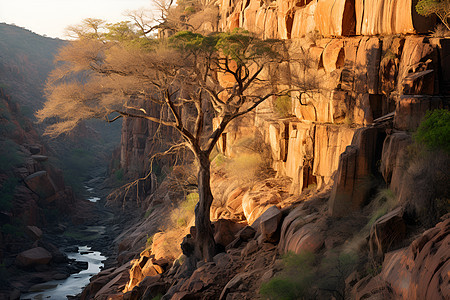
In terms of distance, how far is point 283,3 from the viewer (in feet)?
48.8

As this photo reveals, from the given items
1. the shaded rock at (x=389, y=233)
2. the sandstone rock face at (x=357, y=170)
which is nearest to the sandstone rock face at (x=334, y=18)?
the sandstone rock face at (x=357, y=170)

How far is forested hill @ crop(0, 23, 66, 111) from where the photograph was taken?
49.7 metres

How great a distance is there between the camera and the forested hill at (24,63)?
49.7 m

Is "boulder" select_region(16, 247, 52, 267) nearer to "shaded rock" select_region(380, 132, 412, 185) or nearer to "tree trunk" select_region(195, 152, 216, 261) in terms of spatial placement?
"tree trunk" select_region(195, 152, 216, 261)

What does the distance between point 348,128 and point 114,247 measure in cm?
1844

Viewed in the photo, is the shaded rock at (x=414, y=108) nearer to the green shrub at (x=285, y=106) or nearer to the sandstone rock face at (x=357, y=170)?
the sandstone rock face at (x=357, y=170)

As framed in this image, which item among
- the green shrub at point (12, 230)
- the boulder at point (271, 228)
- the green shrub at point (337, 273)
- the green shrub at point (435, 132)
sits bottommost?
the green shrub at point (12, 230)

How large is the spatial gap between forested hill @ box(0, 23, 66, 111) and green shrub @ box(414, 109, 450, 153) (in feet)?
134

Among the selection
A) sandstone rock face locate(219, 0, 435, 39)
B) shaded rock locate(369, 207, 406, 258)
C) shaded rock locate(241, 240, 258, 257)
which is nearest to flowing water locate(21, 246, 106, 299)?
shaded rock locate(241, 240, 258, 257)

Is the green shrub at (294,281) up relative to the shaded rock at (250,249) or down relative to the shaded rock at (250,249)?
up

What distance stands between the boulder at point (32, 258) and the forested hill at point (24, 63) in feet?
73.6

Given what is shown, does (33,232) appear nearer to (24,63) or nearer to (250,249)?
(250,249)

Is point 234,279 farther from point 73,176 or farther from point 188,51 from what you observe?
point 73,176

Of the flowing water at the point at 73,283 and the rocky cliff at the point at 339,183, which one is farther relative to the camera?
the flowing water at the point at 73,283
